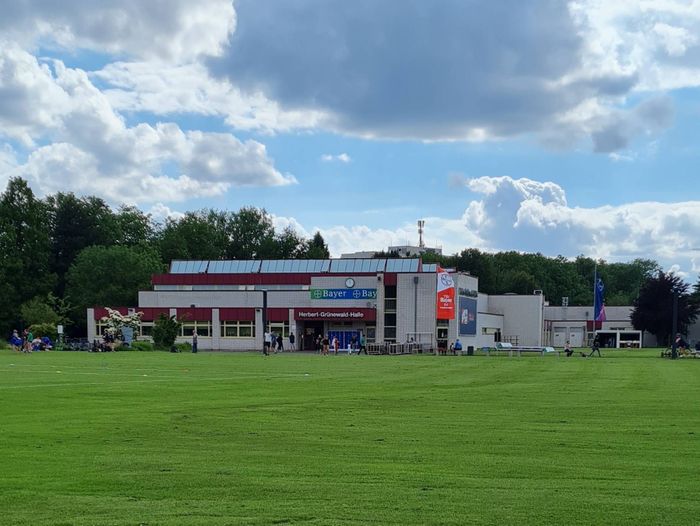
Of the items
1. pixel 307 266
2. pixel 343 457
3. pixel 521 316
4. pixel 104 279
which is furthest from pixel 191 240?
pixel 343 457

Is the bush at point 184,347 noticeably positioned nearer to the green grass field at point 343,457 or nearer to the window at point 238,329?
the window at point 238,329

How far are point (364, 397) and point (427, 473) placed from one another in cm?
1229

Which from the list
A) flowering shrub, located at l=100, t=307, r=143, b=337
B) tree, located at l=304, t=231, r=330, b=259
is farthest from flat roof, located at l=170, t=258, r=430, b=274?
tree, located at l=304, t=231, r=330, b=259

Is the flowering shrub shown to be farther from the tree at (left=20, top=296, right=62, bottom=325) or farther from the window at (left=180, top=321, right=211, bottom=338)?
the window at (left=180, top=321, right=211, bottom=338)

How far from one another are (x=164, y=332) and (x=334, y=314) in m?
18.4

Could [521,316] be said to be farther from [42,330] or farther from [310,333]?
[42,330]

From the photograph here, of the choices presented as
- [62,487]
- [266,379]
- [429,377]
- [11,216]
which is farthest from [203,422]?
[11,216]

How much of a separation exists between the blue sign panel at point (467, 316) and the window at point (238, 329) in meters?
20.7

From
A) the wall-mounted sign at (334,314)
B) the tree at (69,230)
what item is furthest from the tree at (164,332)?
the tree at (69,230)

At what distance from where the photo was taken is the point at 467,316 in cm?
8806

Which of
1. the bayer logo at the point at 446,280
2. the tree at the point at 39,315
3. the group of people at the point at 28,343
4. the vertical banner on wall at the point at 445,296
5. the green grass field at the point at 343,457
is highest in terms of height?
the bayer logo at the point at 446,280

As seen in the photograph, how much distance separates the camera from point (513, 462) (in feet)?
40.5

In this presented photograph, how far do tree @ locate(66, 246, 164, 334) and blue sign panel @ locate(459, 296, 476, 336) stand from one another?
40.9 metres

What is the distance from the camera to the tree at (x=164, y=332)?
235 feet
